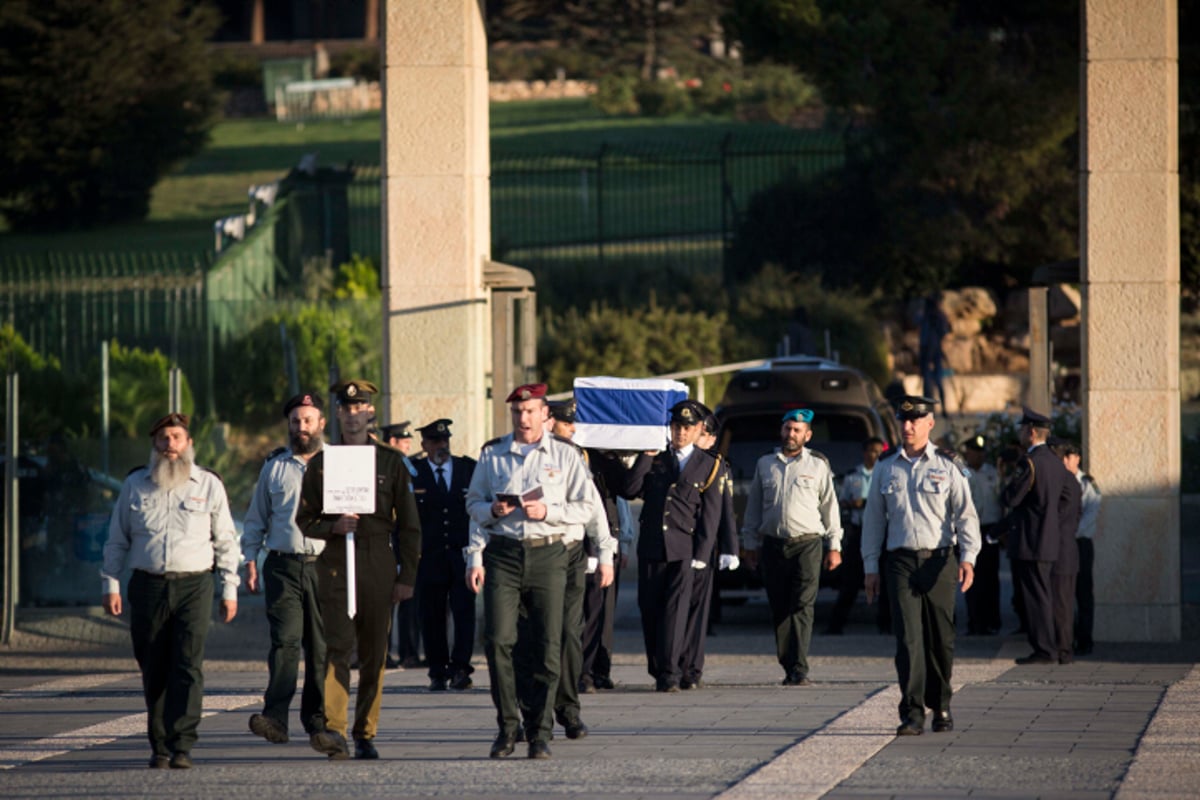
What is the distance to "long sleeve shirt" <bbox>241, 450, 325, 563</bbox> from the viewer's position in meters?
10.0

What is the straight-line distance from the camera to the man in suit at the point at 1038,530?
1395 centimetres

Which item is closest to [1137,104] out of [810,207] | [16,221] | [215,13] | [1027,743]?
[1027,743]

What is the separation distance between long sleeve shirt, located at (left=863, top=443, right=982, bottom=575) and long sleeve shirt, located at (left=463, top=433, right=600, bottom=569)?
5.69 ft

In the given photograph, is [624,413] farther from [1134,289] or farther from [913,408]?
[1134,289]

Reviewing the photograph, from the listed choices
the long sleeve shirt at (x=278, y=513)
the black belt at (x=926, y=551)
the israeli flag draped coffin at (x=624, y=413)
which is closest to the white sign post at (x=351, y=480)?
the long sleeve shirt at (x=278, y=513)

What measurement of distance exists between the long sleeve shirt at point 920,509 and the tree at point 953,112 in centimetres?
1962

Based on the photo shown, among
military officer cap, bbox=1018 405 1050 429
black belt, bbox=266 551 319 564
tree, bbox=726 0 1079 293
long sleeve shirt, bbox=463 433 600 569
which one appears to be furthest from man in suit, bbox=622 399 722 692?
tree, bbox=726 0 1079 293

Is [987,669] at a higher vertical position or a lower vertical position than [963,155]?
lower

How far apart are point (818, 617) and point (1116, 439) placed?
11.8 feet

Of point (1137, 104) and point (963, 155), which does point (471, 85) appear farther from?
point (963, 155)

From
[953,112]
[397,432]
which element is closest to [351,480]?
[397,432]

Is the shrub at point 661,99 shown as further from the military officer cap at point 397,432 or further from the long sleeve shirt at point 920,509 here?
the long sleeve shirt at point 920,509

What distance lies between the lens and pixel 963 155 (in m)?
30.7

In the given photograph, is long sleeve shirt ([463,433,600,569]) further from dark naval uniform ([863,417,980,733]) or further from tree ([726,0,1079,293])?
tree ([726,0,1079,293])
